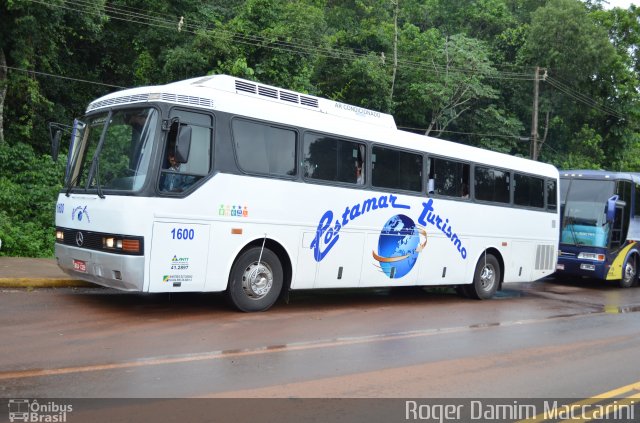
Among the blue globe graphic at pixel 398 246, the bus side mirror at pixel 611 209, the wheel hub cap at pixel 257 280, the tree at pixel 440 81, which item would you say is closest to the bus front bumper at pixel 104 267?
the wheel hub cap at pixel 257 280

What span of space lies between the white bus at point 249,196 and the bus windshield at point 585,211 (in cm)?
721

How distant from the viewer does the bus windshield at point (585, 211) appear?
18.2 m

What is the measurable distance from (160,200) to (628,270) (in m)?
16.2

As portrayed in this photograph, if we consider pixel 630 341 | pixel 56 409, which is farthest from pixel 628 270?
pixel 56 409

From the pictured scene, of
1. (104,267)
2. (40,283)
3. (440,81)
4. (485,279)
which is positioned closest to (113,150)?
(104,267)

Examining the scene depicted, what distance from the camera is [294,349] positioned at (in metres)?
7.39

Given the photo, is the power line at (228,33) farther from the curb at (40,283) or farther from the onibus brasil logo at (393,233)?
the onibus brasil logo at (393,233)

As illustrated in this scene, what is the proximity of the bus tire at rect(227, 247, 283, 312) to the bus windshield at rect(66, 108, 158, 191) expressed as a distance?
200 centimetres

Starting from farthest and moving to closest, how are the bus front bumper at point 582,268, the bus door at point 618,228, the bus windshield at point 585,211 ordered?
the bus door at point 618,228
the bus windshield at point 585,211
the bus front bumper at point 582,268

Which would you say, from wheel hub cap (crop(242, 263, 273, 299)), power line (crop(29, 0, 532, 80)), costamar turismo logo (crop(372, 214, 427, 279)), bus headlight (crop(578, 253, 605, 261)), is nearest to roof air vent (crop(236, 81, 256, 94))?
wheel hub cap (crop(242, 263, 273, 299))

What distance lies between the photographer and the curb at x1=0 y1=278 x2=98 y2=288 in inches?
402

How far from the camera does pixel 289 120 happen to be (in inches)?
389

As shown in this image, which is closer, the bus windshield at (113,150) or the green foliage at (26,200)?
the bus windshield at (113,150)

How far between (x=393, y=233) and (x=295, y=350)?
15.4 ft
